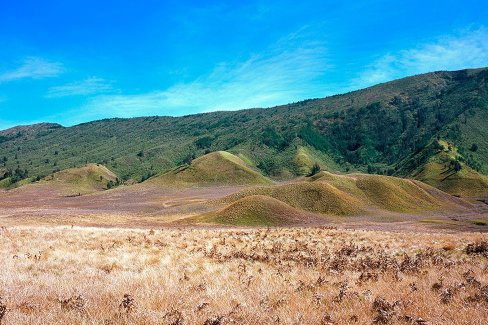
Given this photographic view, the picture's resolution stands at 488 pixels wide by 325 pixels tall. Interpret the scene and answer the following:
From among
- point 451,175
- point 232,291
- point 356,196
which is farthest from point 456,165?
point 232,291

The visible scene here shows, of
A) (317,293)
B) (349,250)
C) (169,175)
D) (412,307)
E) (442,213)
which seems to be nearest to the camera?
(412,307)

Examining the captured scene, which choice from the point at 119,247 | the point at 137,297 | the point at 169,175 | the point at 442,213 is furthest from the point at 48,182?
the point at 137,297

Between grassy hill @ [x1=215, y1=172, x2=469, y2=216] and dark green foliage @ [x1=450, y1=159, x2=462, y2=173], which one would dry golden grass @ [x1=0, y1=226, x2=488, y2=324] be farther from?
dark green foliage @ [x1=450, y1=159, x2=462, y2=173]

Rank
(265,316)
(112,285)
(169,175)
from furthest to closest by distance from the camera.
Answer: (169,175) → (112,285) → (265,316)

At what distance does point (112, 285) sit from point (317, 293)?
230 inches

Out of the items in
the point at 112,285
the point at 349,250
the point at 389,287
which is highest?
the point at 112,285

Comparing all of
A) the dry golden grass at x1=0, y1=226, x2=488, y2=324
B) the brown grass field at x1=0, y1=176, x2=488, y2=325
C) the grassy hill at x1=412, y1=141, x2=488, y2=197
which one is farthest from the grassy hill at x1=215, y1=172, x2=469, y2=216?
the dry golden grass at x1=0, y1=226, x2=488, y2=324

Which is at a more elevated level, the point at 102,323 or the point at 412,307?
the point at 102,323

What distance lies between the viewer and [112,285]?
10.7 meters

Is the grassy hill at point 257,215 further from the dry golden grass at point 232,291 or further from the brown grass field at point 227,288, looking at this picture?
the dry golden grass at point 232,291

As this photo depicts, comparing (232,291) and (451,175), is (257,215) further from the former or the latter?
(451,175)

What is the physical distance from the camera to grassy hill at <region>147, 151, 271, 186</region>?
178 meters

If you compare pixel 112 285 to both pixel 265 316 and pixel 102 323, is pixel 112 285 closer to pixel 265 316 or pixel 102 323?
pixel 102 323

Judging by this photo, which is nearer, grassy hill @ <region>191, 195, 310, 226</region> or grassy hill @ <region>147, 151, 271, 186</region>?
grassy hill @ <region>191, 195, 310, 226</region>
